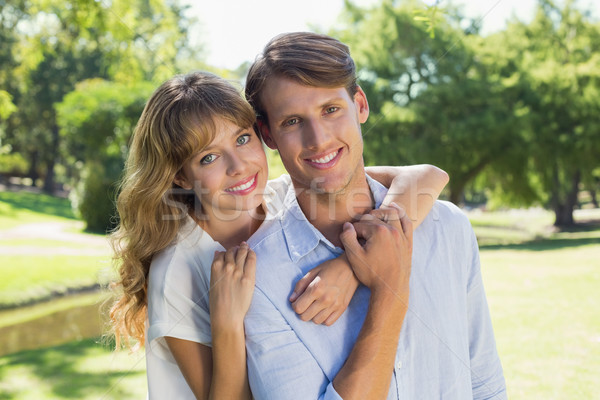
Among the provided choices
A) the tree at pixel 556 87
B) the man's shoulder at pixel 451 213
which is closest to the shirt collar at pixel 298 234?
the man's shoulder at pixel 451 213

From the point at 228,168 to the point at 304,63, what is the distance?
79cm

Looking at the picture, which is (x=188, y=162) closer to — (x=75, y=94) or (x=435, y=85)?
(x=435, y=85)

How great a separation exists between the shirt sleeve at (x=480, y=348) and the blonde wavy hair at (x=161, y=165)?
1282 millimetres

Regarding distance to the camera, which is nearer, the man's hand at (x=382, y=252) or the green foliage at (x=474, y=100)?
the man's hand at (x=382, y=252)

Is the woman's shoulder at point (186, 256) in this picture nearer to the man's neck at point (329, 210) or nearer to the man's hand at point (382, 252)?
the man's neck at point (329, 210)

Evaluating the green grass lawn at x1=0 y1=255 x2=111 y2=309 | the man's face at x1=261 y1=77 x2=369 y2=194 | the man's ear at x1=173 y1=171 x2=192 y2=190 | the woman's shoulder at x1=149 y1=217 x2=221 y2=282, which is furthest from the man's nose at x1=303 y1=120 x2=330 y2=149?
the green grass lawn at x1=0 y1=255 x2=111 y2=309

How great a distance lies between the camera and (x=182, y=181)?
114 inches

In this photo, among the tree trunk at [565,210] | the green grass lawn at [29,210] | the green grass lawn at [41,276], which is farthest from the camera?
the tree trunk at [565,210]

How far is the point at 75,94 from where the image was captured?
20.4m

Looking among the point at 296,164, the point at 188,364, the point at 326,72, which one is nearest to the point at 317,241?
the point at 296,164

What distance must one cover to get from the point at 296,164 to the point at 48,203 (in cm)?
3287

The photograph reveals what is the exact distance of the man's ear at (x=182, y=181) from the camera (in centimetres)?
288

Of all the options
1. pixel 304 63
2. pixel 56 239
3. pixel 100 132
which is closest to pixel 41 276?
pixel 56 239

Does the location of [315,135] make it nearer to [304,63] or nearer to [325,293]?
[304,63]
